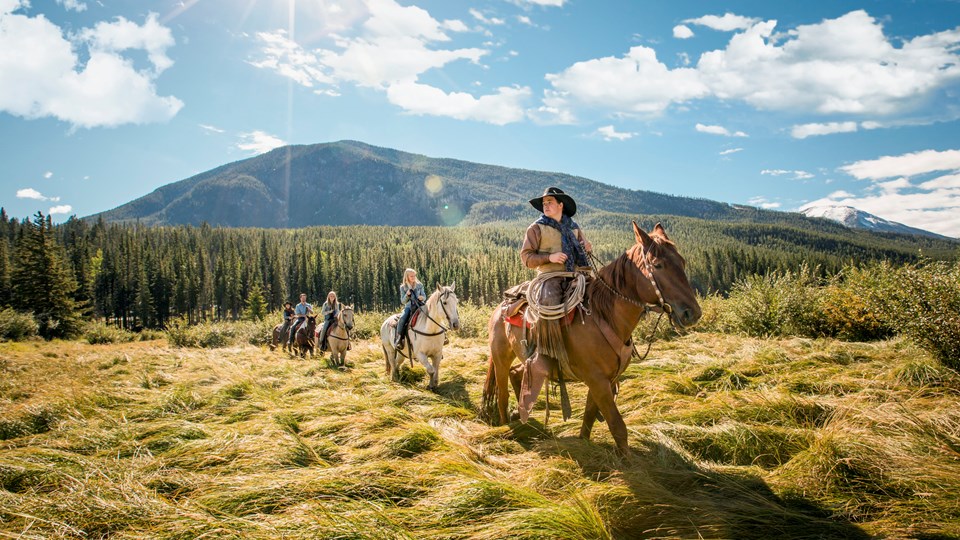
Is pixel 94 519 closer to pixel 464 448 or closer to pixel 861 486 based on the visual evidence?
pixel 464 448

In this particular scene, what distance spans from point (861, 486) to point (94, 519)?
224 inches

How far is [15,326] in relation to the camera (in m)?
27.1

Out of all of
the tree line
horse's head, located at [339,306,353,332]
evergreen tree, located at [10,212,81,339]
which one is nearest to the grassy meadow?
horse's head, located at [339,306,353,332]

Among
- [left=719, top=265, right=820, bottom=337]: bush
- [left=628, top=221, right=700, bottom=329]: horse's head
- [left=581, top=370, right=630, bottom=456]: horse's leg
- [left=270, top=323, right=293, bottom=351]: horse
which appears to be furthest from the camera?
[left=270, top=323, right=293, bottom=351]: horse

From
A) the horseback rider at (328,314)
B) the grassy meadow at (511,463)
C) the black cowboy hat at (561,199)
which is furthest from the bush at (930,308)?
the horseback rider at (328,314)

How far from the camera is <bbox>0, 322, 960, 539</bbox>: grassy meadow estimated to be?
8.99 ft

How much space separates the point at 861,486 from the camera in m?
3.11

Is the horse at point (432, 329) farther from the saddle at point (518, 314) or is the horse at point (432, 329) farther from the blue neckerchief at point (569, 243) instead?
the blue neckerchief at point (569, 243)

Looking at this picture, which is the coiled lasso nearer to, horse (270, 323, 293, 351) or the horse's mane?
the horse's mane

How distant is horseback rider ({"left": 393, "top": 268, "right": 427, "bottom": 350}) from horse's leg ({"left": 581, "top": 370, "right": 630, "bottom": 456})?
6.51m

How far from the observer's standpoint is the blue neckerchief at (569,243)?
4.86 m

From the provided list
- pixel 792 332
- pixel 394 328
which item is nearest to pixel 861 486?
pixel 394 328

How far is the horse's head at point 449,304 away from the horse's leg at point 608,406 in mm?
4851

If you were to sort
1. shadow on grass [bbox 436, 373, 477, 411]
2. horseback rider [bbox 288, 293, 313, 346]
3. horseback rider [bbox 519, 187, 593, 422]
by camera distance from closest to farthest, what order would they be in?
horseback rider [bbox 519, 187, 593, 422], shadow on grass [bbox 436, 373, 477, 411], horseback rider [bbox 288, 293, 313, 346]
